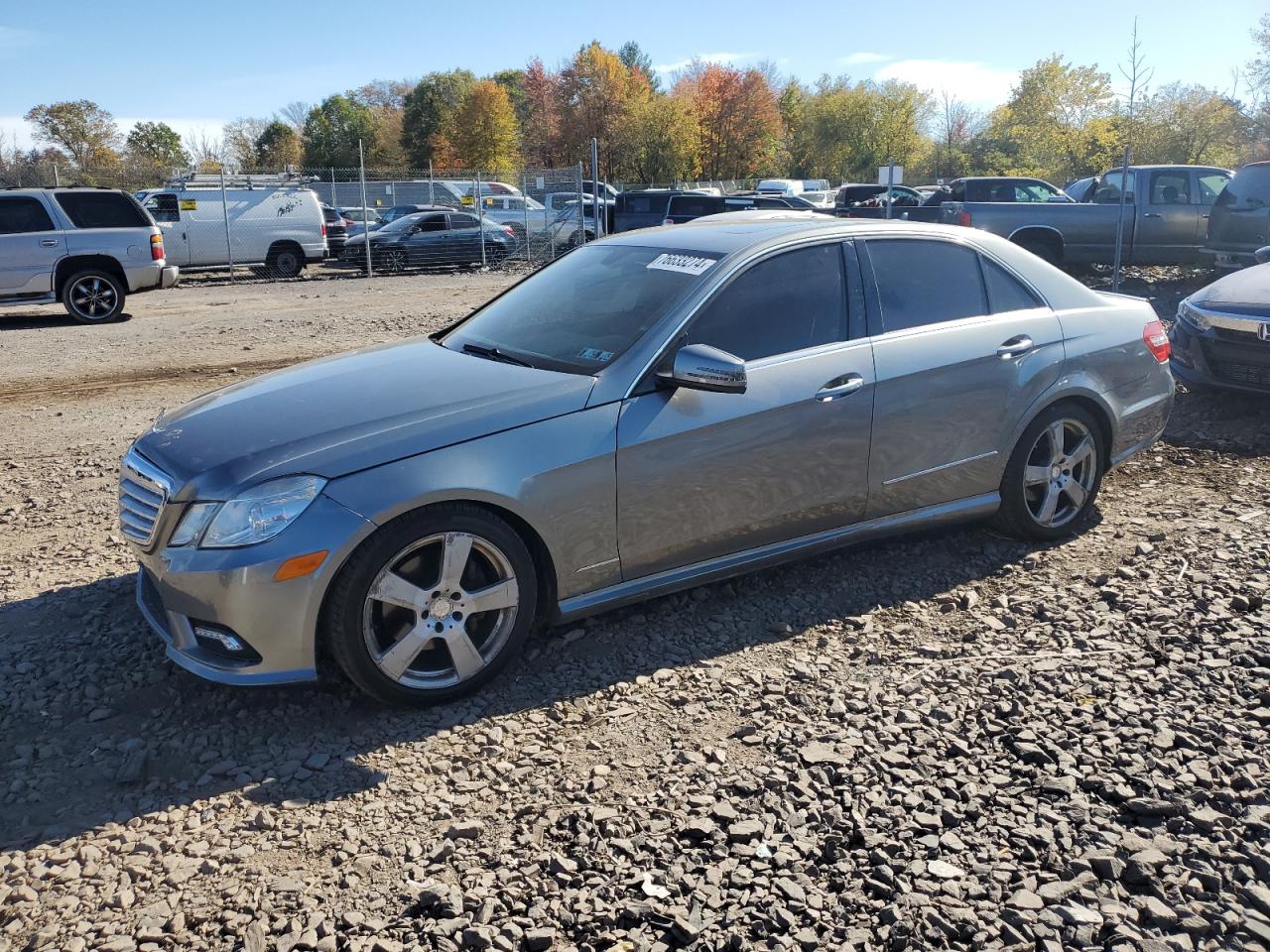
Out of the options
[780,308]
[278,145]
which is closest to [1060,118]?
[780,308]

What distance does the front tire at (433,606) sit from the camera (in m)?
3.57

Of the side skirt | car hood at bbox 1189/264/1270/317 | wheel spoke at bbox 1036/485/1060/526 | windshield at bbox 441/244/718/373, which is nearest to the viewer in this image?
the side skirt

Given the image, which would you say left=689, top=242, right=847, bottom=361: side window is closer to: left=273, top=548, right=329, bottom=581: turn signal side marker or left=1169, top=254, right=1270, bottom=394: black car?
left=273, top=548, right=329, bottom=581: turn signal side marker

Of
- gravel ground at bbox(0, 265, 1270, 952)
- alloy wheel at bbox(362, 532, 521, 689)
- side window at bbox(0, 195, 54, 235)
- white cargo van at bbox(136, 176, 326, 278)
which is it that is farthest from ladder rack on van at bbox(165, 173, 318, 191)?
alloy wheel at bbox(362, 532, 521, 689)

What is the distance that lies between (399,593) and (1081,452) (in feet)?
11.6

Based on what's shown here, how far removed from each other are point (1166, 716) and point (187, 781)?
3.26 meters

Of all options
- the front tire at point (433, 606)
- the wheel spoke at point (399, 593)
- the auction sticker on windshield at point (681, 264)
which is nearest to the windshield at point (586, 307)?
the auction sticker on windshield at point (681, 264)

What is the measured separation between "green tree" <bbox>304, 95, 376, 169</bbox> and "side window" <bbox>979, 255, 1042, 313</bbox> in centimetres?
7409

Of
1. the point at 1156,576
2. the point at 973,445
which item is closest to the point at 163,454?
the point at 973,445

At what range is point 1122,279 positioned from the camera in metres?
17.2

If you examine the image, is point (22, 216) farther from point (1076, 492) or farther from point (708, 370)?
point (1076, 492)

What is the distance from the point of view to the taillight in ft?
18.3

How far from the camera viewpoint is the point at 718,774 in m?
3.38

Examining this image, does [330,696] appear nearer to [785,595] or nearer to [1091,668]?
[785,595]
